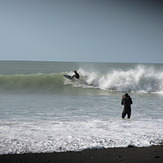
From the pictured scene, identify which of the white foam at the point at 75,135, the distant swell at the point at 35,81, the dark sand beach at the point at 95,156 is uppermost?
the distant swell at the point at 35,81

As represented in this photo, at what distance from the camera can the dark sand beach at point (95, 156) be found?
6.25 metres

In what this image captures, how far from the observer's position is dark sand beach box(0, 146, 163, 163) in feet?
20.5

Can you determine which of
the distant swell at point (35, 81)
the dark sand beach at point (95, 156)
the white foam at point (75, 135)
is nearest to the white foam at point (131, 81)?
the distant swell at point (35, 81)

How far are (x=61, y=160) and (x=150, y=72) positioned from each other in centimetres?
2919

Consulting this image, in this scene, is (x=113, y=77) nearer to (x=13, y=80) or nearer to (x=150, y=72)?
(x=150, y=72)

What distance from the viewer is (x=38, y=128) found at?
381 inches

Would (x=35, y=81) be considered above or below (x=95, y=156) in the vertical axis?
above

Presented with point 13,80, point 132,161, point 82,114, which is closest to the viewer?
point 132,161

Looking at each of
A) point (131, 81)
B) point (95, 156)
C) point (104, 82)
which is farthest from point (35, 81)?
point (95, 156)

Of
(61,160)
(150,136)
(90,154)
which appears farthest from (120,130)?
(61,160)

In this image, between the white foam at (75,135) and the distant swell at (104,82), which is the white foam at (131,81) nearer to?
the distant swell at (104,82)

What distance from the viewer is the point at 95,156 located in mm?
6578

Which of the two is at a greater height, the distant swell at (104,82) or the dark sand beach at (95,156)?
the distant swell at (104,82)

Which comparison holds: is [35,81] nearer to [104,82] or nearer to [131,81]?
[104,82]
